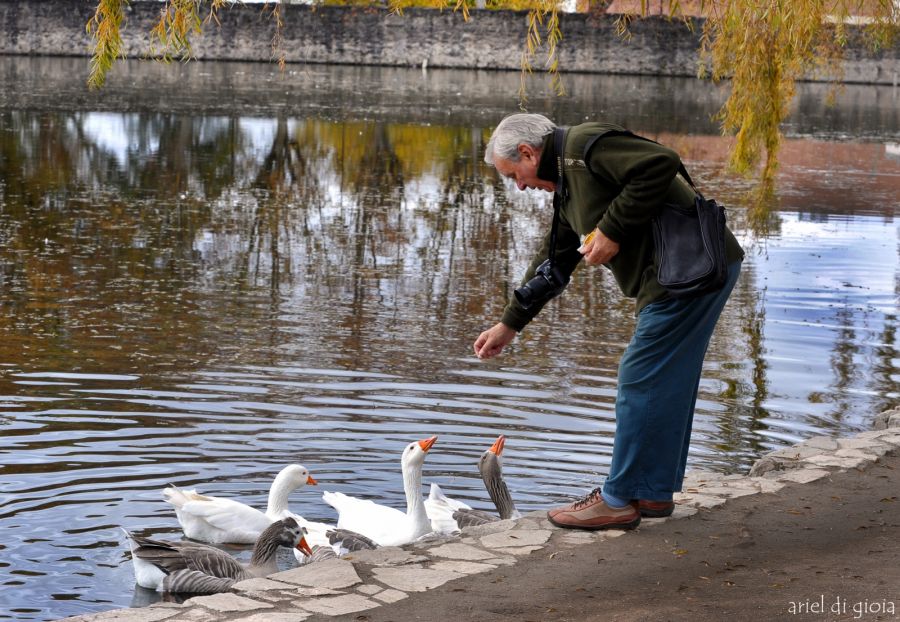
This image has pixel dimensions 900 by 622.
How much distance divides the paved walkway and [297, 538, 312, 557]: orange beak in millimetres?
782

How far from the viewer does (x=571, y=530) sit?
523 centimetres

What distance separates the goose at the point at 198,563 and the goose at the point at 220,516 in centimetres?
34

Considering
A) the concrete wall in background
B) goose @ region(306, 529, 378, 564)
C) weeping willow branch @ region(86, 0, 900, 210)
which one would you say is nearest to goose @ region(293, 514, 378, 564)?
goose @ region(306, 529, 378, 564)

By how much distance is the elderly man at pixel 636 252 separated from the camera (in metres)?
4.66

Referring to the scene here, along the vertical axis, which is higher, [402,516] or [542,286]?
[542,286]

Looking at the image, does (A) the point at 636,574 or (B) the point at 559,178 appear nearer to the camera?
(A) the point at 636,574

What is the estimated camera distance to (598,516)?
5.15 metres

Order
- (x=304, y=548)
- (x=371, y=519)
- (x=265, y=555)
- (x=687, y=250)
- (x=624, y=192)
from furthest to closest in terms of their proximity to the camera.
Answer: (x=371, y=519) < (x=304, y=548) < (x=265, y=555) < (x=687, y=250) < (x=624, y=192)

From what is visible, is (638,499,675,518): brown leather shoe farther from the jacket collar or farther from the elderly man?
the jacket collar

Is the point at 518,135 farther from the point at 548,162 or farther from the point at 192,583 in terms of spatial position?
the point at 192,583

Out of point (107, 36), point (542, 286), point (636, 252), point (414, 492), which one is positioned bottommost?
point (414, 492)

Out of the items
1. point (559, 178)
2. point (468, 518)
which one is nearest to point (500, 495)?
point (468, 518)

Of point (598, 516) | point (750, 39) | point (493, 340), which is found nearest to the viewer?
point (598, 516)

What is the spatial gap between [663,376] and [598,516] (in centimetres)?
70
